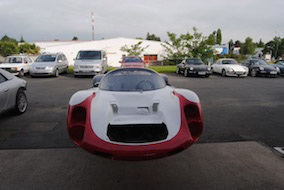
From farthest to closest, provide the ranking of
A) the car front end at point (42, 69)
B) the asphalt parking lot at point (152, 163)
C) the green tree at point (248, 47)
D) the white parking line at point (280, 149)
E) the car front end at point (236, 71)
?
the green tree at point (248, 47) → the car front end at point (236, 71) → the car front end at point (42, 69) → the white parking line at point (280, 149) → the asphalt parking lot at point (152, 163)

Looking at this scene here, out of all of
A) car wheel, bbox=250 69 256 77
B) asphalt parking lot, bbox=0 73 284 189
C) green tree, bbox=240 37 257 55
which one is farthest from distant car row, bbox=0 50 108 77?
green tree, bbox=240 37 257 55

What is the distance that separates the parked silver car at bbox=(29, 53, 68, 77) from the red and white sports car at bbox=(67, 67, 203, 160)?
487 inches

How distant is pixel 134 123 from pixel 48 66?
44.1 ft

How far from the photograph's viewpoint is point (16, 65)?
14.4 metres

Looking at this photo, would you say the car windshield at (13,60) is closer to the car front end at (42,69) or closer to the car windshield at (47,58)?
the car windshield at (47,58)

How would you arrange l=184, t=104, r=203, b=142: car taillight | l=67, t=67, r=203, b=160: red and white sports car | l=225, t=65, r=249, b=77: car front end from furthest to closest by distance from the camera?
l=225, t=65, r=249, b=77: car front end, l=184, t=104, r=203, b=142: car taillight, l=67, t=67, r=203, b=160: red and white sports car

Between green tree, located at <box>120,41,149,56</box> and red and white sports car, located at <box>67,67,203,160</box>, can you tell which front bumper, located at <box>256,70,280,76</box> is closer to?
red and white sports car, located at <box>67,67,203,160</box>

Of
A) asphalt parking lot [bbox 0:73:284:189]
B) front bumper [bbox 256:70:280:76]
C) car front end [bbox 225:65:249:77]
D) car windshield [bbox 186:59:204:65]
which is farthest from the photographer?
car windshield [bbox 186:59:204:65]

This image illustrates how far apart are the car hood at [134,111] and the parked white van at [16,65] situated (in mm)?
14045

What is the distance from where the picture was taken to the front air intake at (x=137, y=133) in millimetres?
2326

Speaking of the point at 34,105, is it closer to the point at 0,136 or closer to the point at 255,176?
the point at 0,136

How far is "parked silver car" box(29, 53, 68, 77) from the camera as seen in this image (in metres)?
13.9

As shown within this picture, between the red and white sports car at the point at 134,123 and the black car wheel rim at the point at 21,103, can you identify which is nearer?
the red and white sports car at the point at 134,123

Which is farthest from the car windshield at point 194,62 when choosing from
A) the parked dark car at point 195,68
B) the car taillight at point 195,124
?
the car taillight at point 195,124
